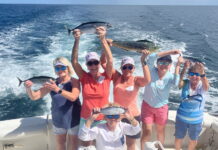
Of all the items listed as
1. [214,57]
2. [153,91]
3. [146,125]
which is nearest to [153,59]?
[153,91]

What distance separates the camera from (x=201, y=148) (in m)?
3.60

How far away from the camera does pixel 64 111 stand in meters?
2.74

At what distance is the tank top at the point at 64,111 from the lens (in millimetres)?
2714

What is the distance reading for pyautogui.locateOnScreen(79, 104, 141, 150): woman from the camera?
247 cm

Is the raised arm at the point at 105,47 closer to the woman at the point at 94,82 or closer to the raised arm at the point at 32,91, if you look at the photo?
the woman at the point at 94,82

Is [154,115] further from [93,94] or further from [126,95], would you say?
[93,94]

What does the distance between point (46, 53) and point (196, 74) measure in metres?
10.4

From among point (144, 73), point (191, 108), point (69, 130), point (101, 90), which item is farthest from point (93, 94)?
point (191, 108)

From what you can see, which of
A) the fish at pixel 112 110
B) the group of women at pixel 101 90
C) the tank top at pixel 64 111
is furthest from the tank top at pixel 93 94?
the fish at pixel 112 110

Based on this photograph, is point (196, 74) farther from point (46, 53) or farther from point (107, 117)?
point (46, 53)

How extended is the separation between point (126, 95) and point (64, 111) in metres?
0.73

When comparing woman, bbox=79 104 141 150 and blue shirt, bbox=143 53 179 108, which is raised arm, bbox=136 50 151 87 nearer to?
blue shirt, bbox=143 53 179 108

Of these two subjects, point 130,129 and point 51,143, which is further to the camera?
point 51,143

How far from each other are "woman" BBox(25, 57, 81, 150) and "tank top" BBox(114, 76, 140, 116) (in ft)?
1.51
